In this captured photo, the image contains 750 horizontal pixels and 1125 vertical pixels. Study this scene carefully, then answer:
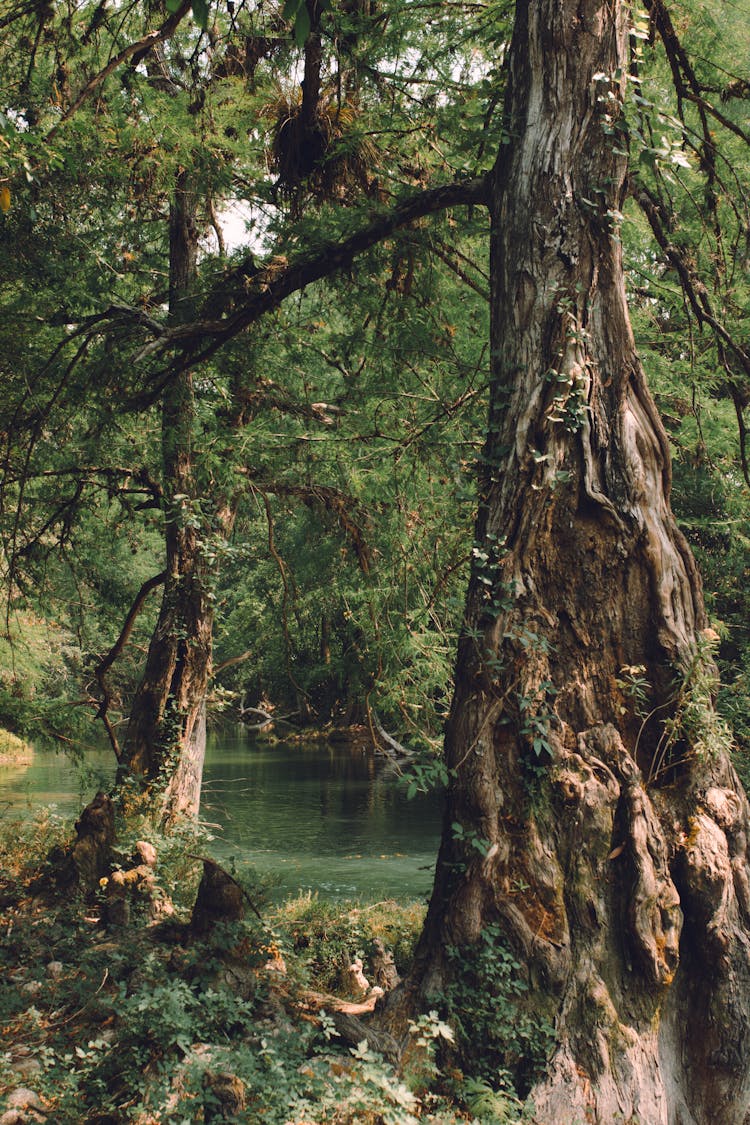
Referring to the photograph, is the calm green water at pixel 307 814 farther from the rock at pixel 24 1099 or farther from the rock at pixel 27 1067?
the rock at pixel 24 1099

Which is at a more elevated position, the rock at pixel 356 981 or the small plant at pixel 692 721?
the small plant at pixel 692 721

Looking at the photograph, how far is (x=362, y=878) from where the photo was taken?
1151 cm

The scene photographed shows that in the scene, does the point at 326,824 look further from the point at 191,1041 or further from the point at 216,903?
the point at 191,1041

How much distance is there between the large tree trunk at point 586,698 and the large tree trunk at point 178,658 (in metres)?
4.50

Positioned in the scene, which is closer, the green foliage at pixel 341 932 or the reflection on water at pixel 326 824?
the green foliage at pixel 341 932

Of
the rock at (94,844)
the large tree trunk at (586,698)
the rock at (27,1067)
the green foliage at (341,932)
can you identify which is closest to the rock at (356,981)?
the green foliage at (341,932)

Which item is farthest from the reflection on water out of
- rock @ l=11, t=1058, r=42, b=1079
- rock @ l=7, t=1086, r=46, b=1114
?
rock @ l=7, t=1086, r=46, b=1114

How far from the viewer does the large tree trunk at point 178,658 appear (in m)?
8.34

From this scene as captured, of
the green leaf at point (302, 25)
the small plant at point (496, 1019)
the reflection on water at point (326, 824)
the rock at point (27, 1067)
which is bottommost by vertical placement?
the reflection on water at point (326, 824)

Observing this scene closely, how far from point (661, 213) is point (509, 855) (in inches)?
144

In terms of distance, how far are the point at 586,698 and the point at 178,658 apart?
5.48m

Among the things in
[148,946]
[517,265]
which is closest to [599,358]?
[517,265]

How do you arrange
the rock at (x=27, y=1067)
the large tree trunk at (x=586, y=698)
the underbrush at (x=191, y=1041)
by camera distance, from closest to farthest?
the underbrush at (x=191, y=1041), the rock at (x=27, y=1067), the large tree trunk at (x=586, y=698)

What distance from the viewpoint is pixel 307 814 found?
15.8 m
